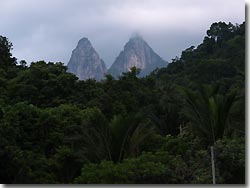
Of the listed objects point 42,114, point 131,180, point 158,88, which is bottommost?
point 131,180

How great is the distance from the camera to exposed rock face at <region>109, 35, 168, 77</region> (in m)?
3.28

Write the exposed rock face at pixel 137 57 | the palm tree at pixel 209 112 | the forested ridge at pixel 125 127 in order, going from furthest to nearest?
1. the palm tree at pixel 209 112
2. the exposed rock face at pixel 137 57
3. the forested ridge at pixel 125 127

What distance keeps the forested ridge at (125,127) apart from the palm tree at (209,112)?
1 cm

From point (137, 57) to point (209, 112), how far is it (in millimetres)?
1227

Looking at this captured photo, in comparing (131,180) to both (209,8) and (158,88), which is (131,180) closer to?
(209,8)

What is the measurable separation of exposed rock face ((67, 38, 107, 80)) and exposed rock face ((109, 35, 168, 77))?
138mm

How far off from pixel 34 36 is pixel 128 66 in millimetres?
1237

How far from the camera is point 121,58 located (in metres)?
3.57

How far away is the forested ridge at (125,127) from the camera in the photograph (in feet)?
10.00

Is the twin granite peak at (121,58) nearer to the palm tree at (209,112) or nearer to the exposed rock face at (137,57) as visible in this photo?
the exposed rock face at (137,57)

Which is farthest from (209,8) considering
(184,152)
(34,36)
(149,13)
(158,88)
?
(158,88)

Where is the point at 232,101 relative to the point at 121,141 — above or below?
above

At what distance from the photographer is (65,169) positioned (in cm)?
392

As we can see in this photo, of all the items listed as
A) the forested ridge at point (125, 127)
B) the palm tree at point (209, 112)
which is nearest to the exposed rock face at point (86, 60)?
the forested ridge at point (125, 127)
